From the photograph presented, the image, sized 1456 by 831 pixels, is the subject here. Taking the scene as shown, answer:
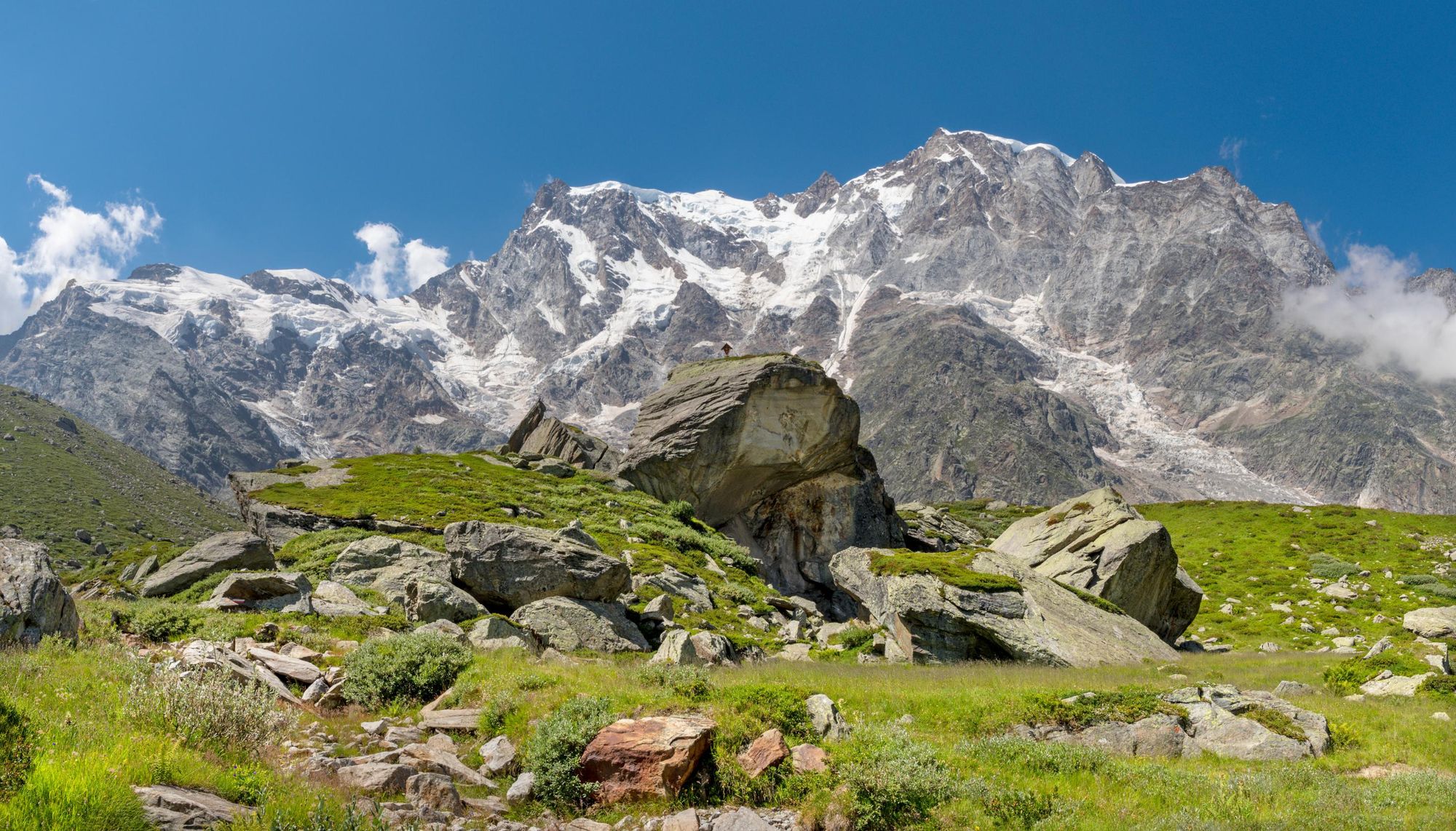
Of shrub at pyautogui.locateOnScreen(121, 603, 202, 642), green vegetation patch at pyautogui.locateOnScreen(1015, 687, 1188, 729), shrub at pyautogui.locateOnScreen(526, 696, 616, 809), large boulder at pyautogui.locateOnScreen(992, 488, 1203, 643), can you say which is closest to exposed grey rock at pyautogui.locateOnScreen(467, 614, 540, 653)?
shrub at pyautogui.locateOnScreen(121, 603, 202, 642)

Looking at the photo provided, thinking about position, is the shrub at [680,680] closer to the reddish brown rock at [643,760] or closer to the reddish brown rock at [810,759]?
the reddish brown rock at [643,760]

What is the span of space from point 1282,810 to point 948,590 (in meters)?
15.4

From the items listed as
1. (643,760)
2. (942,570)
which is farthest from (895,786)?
(942,570)

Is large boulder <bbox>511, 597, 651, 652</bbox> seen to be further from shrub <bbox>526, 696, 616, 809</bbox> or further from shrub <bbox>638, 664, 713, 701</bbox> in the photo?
shrub <bbox>526, 696, 616, 809</bbox>

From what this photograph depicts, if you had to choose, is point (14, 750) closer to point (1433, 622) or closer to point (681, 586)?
point (681, 586)

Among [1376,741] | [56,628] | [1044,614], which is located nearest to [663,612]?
[1044,614]

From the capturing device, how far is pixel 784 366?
50.9m

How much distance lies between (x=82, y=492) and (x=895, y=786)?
189108 millimetres

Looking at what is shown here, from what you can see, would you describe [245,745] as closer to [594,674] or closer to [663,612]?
[594,674]

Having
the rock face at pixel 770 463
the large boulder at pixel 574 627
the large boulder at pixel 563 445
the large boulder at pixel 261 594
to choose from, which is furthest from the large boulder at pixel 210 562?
the large boulder at pixel 563 445

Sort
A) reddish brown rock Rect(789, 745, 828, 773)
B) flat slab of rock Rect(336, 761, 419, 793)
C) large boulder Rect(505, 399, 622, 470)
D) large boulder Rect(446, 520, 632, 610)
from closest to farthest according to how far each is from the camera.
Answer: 1. flat slab of rock Rect(336, 761, 419, 793)
2. reddish brown rock Rect(789, 745, 828, 773)
3. large boulder Rect(446, 520, 632, 610)
4. large boulder Rect(505, 399, 622, 470)

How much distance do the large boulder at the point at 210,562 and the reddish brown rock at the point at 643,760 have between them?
21091 mm

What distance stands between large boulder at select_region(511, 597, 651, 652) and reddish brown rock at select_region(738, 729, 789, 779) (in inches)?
396

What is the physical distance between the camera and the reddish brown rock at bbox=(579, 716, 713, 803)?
10.1 m
